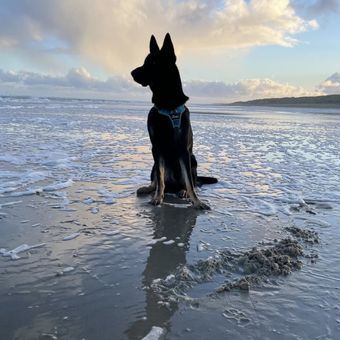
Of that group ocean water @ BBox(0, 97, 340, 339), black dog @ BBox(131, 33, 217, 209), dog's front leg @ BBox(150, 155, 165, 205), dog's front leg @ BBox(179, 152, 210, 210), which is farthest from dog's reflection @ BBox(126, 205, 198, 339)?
black dog @ BBox(131, 33, 217, 209)

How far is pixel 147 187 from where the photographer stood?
5.04 meters

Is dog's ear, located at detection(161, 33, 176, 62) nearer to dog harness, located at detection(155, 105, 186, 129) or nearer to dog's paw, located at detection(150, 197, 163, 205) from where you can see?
dog harness, located at detection(155, 105, 186, 129)

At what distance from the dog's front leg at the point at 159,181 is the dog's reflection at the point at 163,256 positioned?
5.7 inches

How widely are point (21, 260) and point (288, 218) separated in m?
2.58

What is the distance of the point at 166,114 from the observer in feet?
15.2

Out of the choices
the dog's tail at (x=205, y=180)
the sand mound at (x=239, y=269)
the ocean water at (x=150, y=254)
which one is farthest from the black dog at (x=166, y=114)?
the sand mound at (x=239, y=269)

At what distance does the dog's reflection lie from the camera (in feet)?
6.84

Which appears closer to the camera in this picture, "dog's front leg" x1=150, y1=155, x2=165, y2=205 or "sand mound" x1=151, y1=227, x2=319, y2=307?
"sand mound" x1=151, y1=227, x2=319, y2=307

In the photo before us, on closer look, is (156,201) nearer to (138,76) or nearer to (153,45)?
(138,76)

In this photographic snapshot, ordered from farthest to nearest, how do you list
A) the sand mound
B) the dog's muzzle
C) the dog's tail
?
1. the dog's tail
2. the dog's muzzle
3. the sand mound

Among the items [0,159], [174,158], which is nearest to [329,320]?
[174,158]

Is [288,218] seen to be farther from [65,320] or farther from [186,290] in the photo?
[65,320]

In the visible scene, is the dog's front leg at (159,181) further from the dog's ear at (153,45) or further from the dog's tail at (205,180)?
the dog's ear at (153,45)

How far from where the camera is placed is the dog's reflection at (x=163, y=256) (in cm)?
208
